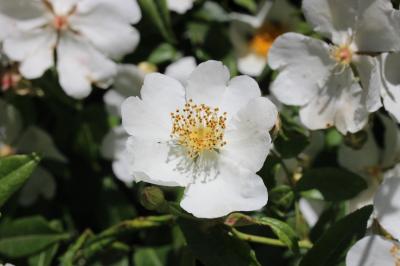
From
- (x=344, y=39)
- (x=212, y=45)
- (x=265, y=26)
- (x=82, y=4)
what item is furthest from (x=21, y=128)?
(x=344, y=39)

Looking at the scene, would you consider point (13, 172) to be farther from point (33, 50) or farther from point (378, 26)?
point (378, 26)

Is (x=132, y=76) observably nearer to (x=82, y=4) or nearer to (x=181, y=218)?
(x=82, y=4)

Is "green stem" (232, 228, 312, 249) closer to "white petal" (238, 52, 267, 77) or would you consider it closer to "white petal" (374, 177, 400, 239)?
"white petal" (374, 177, 400, 239)

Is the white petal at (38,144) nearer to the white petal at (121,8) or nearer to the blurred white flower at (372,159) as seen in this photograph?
the white petal at (121,8)

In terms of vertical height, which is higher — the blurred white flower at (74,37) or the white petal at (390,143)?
the blurred white flower at (74,37)

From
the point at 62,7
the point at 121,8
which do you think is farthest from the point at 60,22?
the point at 121,8

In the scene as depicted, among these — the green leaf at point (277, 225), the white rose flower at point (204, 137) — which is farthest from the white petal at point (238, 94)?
the green leaf at point (277, 225)
